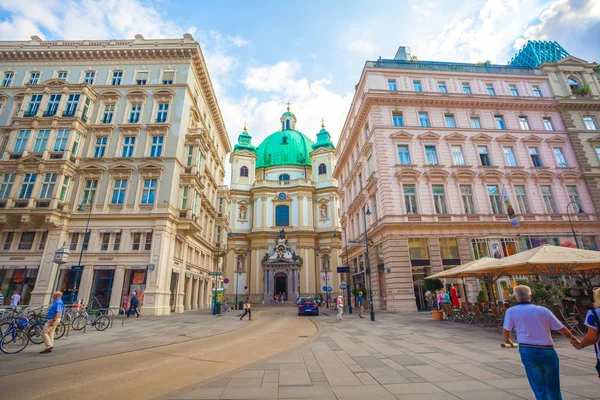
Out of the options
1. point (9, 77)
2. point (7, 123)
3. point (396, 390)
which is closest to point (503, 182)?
point (396, 390)

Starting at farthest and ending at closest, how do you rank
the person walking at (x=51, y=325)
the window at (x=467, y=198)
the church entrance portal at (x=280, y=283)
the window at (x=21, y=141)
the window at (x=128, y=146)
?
the church entrance portal at (x=280, y=283) < the window at (x=128, y=146) < the window at (x=467, y=198) < the window at (x=21, y=141) < the person walking at (x=51, y=325)

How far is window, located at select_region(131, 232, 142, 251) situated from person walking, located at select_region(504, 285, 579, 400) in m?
27.5

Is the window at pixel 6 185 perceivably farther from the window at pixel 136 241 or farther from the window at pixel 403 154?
the window at pixel 403 154

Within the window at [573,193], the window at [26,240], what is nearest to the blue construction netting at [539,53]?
the window at [573,193]

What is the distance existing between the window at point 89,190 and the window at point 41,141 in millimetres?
5196

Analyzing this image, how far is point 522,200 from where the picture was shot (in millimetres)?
28891

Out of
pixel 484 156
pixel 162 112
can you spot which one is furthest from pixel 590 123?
pixel 162 112

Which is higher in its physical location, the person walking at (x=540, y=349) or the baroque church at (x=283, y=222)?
the baroque church at (x=283, y=222)

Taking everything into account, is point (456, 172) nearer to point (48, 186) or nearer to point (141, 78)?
point (141, 78)

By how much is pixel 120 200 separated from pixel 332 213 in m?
37.6

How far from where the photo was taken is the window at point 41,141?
27.7 meters

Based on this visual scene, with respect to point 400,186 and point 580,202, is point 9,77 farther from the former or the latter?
point 580,202

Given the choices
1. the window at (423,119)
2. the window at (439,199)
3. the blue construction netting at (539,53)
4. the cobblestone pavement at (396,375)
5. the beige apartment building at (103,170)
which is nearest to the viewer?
the cobblestone pavement at (396,375)

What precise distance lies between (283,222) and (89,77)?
36495mm
